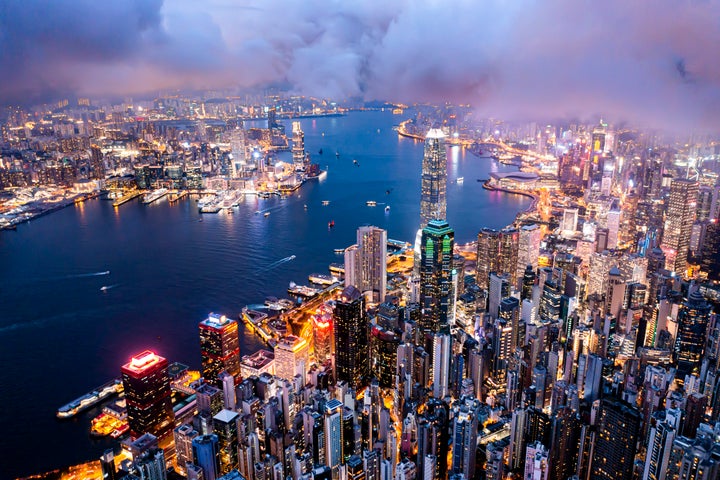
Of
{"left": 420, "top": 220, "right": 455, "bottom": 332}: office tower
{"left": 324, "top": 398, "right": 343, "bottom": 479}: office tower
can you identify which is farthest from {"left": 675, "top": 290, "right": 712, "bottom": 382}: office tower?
{"left": 324, "top": 398, "right": 343, "bottom": 479}: office tower

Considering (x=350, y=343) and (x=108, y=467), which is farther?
(x=350, y=343)

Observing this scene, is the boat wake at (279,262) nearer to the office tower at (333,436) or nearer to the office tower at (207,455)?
the office tower at (333,436)

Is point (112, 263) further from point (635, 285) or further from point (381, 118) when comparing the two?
point (381, 118)

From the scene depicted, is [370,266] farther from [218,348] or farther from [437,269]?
[218,348]

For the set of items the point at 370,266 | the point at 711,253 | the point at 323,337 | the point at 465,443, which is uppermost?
the point at 711,253

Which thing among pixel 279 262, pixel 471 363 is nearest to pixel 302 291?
pixel 279 262

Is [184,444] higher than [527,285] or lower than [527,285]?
lower

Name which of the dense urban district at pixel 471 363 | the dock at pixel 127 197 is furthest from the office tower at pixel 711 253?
the dock at pixel 127 197

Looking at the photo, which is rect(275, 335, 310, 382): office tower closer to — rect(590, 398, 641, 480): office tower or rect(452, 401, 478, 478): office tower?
rect(452, 401, 478, 478): office tower
